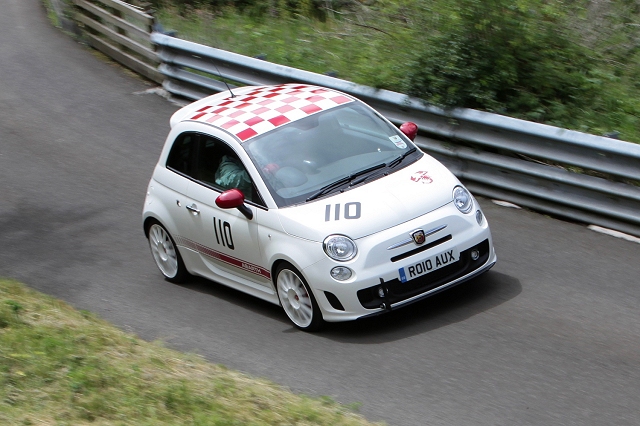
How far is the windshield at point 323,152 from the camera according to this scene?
8.09 metres

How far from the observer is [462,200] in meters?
8.00

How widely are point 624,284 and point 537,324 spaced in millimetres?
1178

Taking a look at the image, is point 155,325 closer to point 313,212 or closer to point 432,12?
point 313,212

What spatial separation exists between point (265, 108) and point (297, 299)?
2010 mm

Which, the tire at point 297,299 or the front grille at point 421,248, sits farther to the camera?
the tire at point 297,299

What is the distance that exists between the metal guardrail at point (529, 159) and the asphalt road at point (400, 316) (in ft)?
0.83

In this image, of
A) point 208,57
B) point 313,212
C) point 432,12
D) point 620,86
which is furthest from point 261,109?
point 208,57

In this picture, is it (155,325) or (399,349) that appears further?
(155,325)

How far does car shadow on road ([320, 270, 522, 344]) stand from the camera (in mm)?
7699

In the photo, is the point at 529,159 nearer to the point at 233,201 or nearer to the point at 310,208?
the point at 310,208

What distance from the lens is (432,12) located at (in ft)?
37.5

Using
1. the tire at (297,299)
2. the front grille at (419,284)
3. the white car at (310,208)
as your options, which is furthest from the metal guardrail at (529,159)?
the tire at (297,299)

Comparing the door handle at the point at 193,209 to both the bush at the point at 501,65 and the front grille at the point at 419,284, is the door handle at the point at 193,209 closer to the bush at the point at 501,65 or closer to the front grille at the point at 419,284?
the front grille at the point at 419,284

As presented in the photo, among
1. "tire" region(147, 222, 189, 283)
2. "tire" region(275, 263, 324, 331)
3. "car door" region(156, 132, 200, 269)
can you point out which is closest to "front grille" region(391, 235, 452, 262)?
"tire" region(275, 263, 324, 331)
